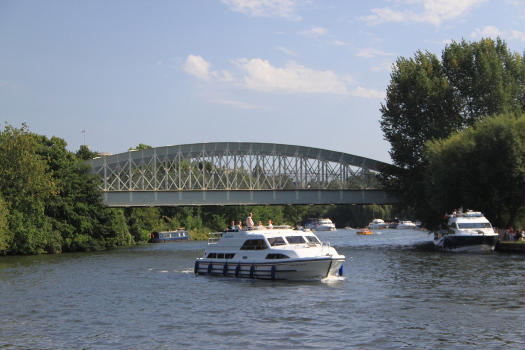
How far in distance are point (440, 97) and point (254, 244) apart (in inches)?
1842

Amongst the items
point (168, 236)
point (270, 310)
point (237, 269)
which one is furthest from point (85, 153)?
point (270, 310)

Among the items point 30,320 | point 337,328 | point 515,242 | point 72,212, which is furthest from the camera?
point 72,212

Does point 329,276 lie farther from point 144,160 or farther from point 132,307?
point 144,160

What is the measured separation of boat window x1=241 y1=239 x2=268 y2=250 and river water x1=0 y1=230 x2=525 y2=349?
2285 mm

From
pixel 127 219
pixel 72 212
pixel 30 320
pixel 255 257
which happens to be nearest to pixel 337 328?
pixel 30 320

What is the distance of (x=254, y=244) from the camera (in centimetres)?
4319

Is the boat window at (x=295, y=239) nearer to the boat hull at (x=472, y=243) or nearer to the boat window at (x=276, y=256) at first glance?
the boat window at (x=276, y=256)

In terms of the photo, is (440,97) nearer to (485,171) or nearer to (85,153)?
(485,171)

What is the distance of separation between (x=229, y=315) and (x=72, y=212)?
194 ft

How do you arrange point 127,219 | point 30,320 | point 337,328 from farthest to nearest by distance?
point 127,219 → point 30,320 → point 337,328

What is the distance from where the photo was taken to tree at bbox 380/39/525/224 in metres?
81.5

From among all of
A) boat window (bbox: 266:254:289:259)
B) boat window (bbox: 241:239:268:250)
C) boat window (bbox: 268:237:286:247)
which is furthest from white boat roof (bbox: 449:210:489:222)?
boat window (bbox: 266:254:289:259)

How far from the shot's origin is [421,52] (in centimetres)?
8606

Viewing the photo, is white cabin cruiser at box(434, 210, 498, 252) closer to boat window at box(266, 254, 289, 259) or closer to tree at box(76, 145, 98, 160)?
boat window at box(266, 254, 289, 259)
